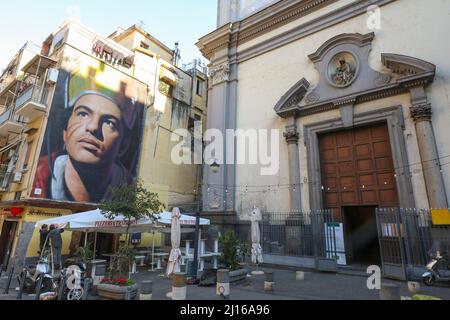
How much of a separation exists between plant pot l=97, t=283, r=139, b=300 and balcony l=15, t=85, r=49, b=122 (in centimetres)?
1181

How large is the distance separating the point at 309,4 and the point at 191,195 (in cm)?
1498

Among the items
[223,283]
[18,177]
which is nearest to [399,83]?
[223,283]

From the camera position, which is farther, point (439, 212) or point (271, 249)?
point (271, 249)

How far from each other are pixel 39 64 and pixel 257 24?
1231 centimetres

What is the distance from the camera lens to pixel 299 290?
7738 millimetres

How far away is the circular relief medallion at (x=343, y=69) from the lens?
1291 centimetres

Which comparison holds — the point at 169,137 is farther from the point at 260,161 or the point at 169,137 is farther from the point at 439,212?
the point at 439,212

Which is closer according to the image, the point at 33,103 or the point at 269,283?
the point at 269,283

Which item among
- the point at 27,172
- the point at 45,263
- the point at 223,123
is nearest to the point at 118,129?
the point at 27,172

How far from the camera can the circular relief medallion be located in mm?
12914

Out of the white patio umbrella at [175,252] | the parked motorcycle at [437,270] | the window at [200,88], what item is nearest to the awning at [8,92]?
the window at [200,88]

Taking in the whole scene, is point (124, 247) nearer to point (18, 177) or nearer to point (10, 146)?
point (18, 177)

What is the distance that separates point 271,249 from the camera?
1278 cm

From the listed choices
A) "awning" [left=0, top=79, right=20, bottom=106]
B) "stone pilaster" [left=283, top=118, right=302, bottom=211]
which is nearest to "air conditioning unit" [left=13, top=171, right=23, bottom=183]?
"awning" [left=0, top=79, right=20, bottom=106]
